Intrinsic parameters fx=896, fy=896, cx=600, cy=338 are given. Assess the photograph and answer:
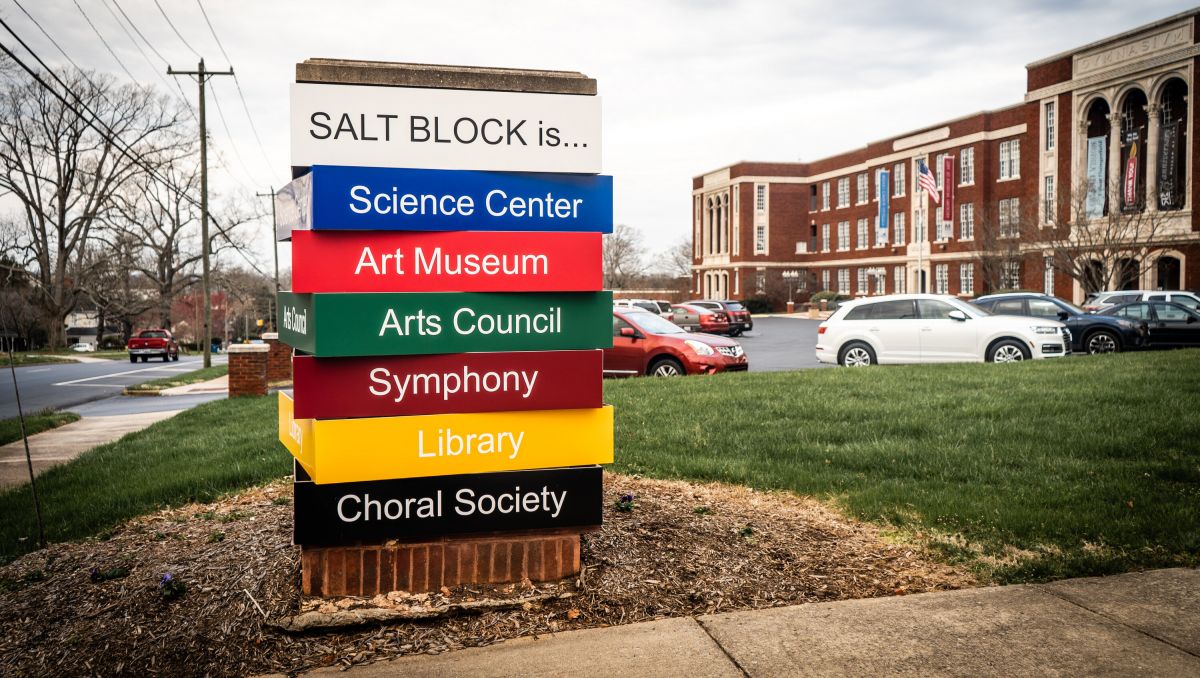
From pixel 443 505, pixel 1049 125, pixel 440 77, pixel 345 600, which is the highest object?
pixel 1049 125

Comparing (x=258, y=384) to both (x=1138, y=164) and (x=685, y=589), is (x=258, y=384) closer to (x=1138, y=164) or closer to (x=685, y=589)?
(x=685, y=589)

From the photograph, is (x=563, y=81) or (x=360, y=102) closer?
(x=360, y=102)

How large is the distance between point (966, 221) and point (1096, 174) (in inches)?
559

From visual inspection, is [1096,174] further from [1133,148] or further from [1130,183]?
[1130,183]

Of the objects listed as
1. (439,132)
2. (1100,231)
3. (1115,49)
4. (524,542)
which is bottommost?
(524,542)

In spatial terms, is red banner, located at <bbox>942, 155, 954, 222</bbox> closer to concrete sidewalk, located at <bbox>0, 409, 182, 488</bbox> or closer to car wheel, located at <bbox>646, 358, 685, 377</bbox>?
car wheel, located at <bbox>646, 358, 685, 377</bbox>

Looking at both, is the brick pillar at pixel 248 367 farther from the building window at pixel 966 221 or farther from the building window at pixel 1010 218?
the building window at pixel 966 221

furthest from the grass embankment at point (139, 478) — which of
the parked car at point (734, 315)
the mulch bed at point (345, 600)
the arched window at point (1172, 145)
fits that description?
the arched window at point (1172, 145)

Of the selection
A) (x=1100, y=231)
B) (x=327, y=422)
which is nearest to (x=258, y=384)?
(x=327, y=422)

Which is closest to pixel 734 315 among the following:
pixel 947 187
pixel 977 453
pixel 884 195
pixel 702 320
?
pixel 702 320

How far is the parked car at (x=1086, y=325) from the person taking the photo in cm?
2006

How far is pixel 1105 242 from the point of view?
38.4m

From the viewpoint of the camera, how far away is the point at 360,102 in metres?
3.83

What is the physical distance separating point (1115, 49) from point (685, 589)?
5008 centimetres
